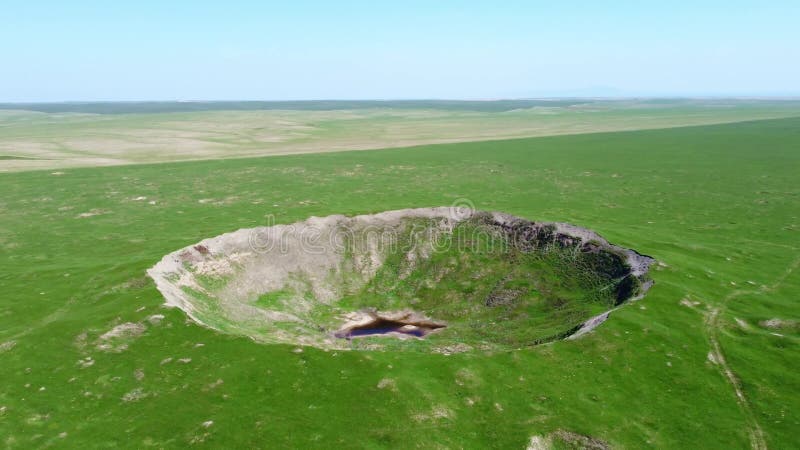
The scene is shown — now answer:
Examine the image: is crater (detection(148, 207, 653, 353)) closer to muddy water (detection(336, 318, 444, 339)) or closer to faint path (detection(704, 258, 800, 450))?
muddy water (detection(336, 318, 444, 339))

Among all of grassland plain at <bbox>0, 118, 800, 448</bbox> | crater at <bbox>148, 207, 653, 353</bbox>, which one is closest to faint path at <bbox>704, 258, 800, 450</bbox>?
grassland plain at <bbox>0, 118, 800, 448</bbox>

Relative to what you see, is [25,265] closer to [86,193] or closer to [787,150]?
[86,193]

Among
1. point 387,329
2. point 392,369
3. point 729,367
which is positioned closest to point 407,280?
point 387,329

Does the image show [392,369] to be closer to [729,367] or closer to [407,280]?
[729,367]

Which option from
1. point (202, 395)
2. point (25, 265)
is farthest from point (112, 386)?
point (25, 265)

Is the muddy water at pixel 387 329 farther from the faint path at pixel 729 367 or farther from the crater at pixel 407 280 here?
the faint path at pixel 729 367
